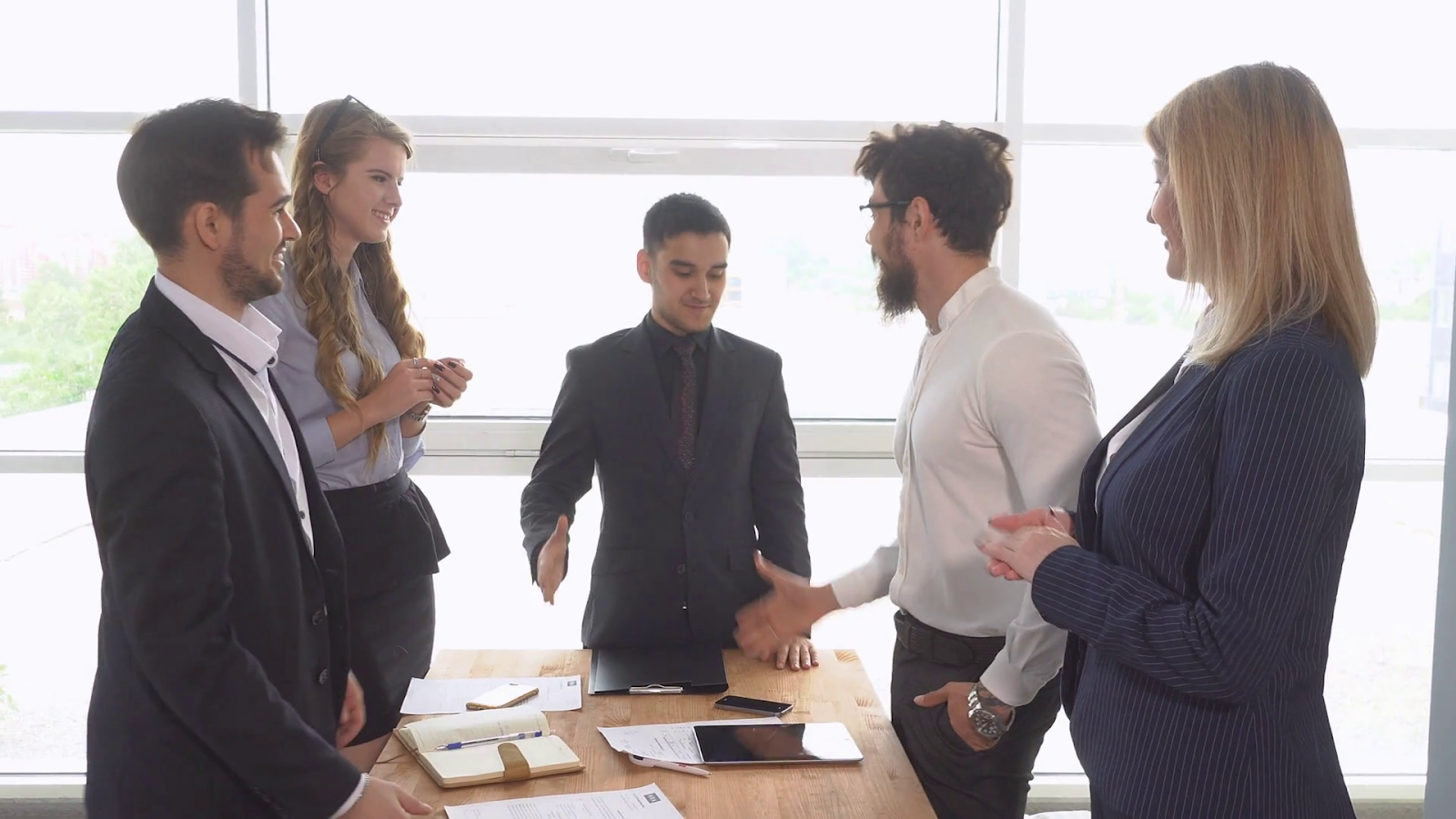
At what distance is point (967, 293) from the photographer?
217cm

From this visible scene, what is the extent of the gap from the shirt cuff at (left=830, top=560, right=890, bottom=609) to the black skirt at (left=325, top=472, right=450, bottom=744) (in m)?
0.99

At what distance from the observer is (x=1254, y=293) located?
4.74ft

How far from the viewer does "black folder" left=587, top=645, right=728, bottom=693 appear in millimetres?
2180

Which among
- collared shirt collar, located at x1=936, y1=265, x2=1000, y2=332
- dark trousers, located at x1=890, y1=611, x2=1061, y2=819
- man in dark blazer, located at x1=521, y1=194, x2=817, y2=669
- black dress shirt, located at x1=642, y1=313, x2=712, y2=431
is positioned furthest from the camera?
black dress shirt, located at x1=642, y1=313, x2=712, y2=431

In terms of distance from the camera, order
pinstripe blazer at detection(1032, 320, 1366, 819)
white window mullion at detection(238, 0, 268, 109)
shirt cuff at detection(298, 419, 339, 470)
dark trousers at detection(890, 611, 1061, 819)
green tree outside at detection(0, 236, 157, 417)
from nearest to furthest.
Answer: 1. pinstripe blazer at detection(1032, 320, 1366, 819)
2. dark trousers at detection(890, 611, 1061, 819)
3. shirt cuff at detection(298, 419, 339, 470)
4. white window mullion at detection(238, 0, 268, 109)
5. green tree outside at detection(0, 236, 157, 417)

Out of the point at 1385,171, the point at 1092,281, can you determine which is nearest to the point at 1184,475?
the point at 1092,281

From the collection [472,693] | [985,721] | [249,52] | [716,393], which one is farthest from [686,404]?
[249,52]

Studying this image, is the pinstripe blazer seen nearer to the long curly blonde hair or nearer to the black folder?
the black folder

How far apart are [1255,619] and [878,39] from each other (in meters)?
2.72

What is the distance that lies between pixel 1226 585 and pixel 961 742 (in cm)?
76

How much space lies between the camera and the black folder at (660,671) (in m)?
2.18

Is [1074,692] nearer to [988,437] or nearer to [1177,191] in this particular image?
[988,437]

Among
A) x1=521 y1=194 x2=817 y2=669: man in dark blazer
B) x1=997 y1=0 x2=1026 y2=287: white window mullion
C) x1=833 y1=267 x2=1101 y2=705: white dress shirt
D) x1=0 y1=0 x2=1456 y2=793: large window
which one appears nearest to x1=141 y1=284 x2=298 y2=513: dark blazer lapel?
x1=521 y1=194 x2=817 y2=669: man in dark blazer

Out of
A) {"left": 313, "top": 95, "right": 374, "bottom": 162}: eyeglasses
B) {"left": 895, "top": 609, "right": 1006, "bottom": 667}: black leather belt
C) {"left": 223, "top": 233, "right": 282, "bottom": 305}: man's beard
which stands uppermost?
{"left": 313, "top": 95, "right": 374, "bottom": 162}: eyeglasses
